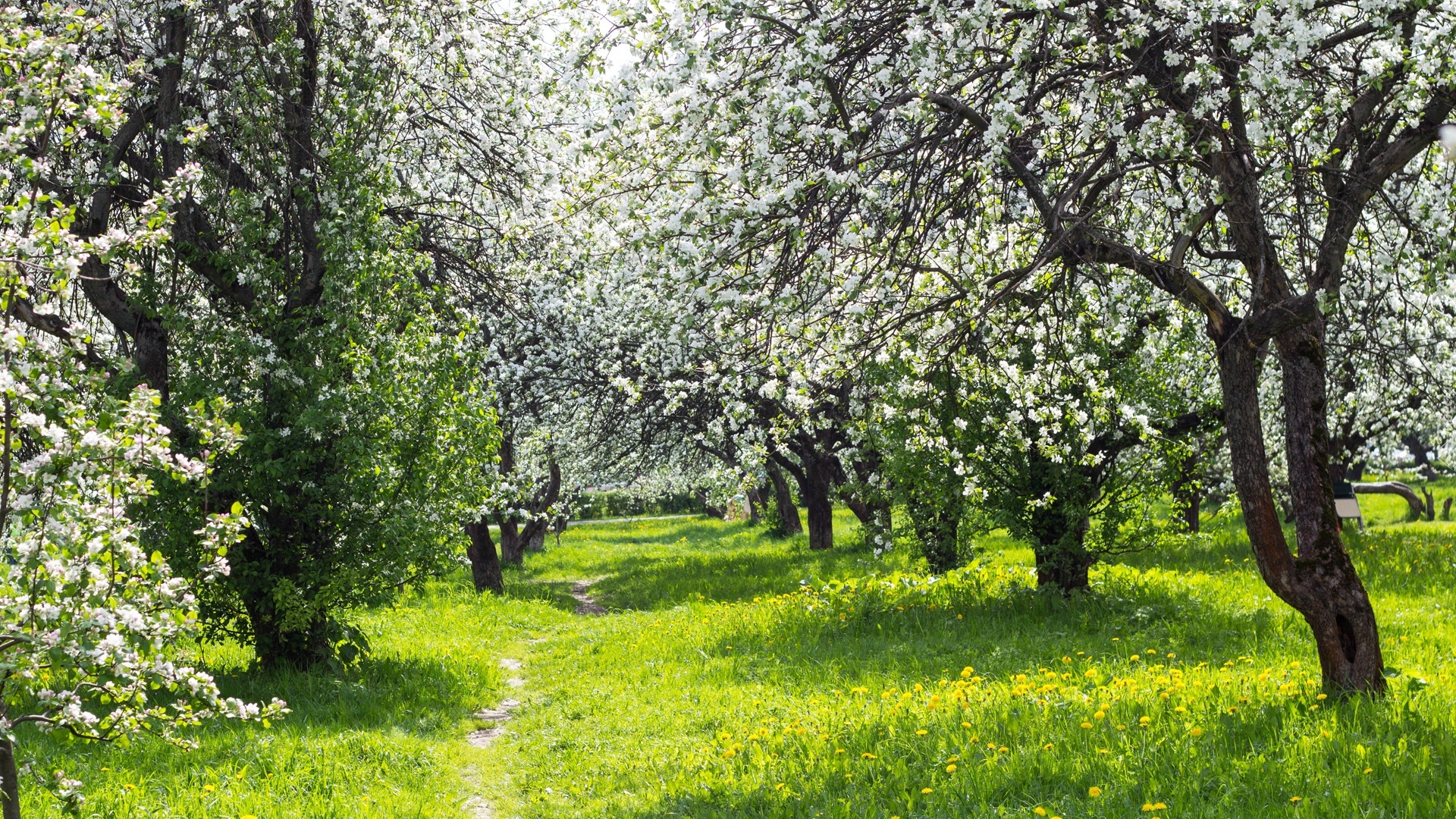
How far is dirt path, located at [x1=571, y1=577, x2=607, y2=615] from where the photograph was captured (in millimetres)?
18422

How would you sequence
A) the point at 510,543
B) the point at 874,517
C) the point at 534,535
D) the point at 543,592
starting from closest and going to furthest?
the point at 874,517, the point at 543,592, the point at 510,543, the point at 534,535

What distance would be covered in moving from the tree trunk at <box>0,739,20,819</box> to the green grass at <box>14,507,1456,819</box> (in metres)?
2.19

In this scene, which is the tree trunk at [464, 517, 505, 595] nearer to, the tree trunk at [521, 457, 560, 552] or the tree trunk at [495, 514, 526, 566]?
the tree trunk at [521, 457, 560, 552]

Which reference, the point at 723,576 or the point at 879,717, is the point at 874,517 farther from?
the point at 879,717

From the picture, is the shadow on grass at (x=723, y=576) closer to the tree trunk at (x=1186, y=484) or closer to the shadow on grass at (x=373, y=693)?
the tree trunk at (x=1186, y=484)

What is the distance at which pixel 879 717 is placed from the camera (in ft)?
26.2

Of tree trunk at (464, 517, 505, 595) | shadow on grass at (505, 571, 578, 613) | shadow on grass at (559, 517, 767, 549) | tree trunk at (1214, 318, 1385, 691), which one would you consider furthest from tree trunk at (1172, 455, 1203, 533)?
shadow on grass at (559, 517, 767, 549)

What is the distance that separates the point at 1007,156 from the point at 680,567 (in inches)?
735

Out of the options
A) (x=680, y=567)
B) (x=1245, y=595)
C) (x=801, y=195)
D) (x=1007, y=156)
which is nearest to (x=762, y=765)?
(x=801, y=195)

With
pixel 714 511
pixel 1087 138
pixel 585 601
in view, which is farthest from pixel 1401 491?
pixel 714 511

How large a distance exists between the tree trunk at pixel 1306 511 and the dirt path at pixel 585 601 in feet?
40.9

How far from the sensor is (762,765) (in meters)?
7.11

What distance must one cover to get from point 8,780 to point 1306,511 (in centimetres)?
681

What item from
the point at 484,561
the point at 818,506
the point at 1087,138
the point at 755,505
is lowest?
the point at 484,561
